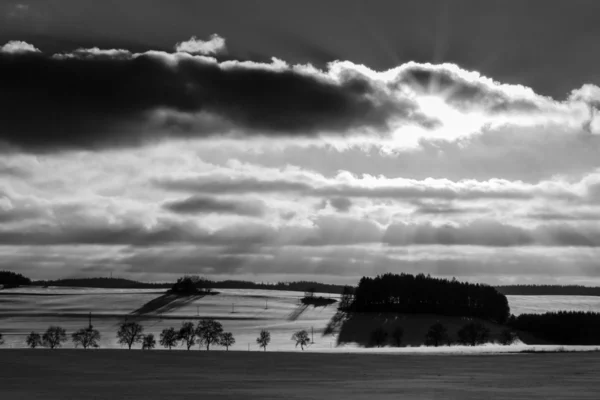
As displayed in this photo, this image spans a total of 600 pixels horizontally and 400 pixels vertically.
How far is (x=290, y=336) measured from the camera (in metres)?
163

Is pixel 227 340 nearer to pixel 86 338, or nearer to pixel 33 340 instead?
pixel 86 338

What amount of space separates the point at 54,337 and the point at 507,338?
98149 mm

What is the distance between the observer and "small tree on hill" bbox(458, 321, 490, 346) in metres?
167

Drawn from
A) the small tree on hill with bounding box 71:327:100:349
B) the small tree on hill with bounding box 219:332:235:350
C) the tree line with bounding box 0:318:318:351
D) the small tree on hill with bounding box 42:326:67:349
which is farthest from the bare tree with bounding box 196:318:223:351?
the small tree on hill with bounding box 42:326:67:349

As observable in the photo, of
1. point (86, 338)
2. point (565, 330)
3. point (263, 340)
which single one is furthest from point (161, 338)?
point (565, 330)

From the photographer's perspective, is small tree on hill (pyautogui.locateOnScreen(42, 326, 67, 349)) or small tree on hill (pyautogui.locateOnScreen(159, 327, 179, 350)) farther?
small tree on hill (pyautogui.locateOnScreen(159, 327, 179, 350))

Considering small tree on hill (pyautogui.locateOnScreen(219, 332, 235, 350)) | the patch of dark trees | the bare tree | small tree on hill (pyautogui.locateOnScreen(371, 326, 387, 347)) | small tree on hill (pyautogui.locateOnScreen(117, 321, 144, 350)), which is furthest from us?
the patch of dark trees

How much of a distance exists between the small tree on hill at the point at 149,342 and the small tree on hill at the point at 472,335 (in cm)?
6577

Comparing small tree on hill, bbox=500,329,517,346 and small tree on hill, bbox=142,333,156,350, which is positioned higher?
small tree on hill, bbox=500,329,517,346

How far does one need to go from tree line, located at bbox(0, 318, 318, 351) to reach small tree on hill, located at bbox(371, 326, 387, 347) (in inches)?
645

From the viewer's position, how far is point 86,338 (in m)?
153

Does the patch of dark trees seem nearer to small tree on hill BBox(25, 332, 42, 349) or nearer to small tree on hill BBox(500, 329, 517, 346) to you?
small tree on hill BBox(500, 329, 517, 346)

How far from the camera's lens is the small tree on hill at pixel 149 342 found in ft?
484

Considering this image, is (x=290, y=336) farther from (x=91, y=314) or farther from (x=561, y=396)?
(x=561, y=396)
